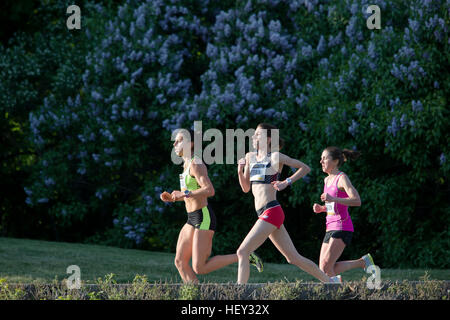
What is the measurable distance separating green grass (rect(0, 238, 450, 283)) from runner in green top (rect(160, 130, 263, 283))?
1.62 m

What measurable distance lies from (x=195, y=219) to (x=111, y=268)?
3.73 m

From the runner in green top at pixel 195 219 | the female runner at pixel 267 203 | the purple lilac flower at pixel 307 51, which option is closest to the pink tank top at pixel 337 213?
the female runner at pixel 267 203

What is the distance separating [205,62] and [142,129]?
2.10 metres

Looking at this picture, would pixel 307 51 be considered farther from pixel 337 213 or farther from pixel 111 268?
pixel 337 213

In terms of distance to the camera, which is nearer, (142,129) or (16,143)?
(142,129)

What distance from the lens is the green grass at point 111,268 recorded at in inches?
372

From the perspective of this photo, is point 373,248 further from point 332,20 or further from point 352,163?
point 332,20

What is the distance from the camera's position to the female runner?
6.74m

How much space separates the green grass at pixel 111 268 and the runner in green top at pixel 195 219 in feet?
5.32

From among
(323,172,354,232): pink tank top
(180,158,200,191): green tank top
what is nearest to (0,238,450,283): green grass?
(180,158,200,191): green tank top

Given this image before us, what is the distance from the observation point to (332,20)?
1287cm
